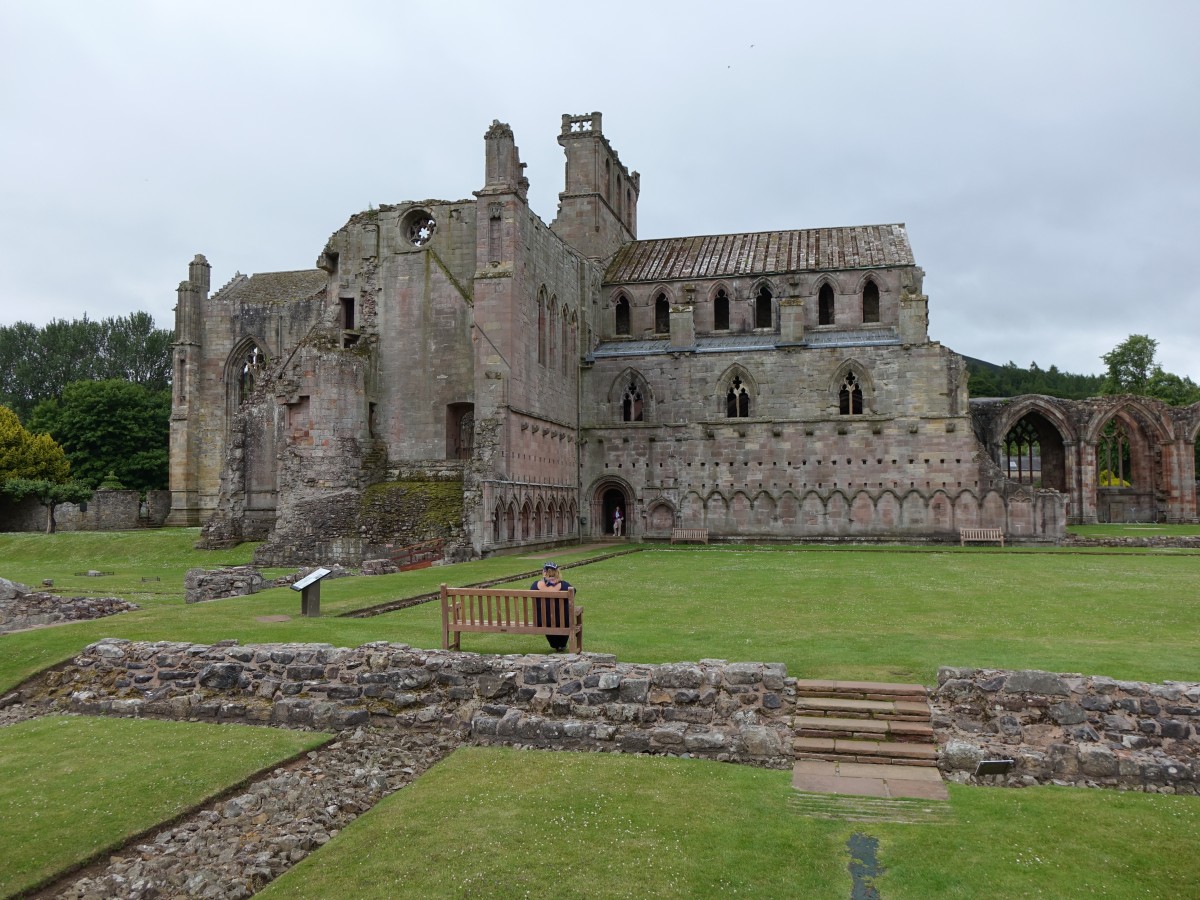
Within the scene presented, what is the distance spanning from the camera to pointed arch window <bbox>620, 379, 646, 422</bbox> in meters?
44.1

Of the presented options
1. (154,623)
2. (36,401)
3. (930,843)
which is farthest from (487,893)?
(36,401)

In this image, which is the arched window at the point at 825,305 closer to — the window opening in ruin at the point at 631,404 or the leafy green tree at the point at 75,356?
the window opening in ruin at the point at 631,404

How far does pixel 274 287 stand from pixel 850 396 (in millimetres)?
36236

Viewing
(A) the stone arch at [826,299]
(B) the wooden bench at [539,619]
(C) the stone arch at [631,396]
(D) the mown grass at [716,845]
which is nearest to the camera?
(D) the mown grass at [716,845]

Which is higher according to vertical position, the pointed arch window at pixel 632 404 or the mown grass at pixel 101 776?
the pointed arch window at pixel 632 404

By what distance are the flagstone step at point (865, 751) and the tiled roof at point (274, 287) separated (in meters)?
48.4

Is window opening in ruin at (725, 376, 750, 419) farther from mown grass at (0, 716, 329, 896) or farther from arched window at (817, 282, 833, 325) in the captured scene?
mown grass at (0, 716, 329, 896)

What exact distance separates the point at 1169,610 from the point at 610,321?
1362 inches

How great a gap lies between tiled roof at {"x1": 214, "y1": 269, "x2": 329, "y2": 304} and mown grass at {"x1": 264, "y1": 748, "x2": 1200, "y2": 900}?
48.4 meters

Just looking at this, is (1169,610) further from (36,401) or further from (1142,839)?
(36,401)

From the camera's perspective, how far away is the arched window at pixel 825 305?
45000mm

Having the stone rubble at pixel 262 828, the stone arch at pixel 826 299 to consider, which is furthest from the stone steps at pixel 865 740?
the stone arch at pixel 826 299

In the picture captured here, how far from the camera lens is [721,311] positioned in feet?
154

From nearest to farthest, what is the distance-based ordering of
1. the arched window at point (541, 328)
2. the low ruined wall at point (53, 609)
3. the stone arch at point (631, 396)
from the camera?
the low ruined wall at point (53, 609)
the arched window at point (541, 328)
the stone arch at point (631, 396)
